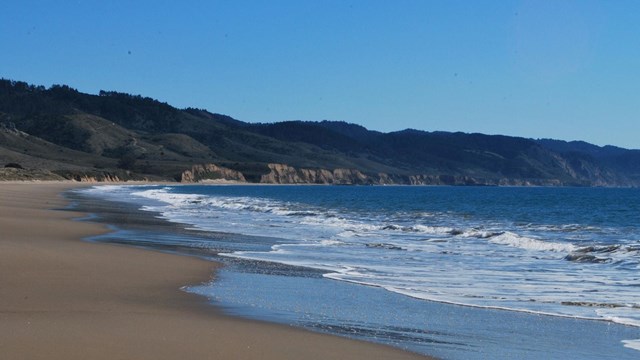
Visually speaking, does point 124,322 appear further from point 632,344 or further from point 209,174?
point 209,174

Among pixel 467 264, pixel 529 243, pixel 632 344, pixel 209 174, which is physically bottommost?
pixel 632 344

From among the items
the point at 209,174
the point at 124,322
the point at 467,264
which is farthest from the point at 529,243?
the point at 209,174

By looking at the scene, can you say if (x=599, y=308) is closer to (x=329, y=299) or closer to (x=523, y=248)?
(x=329, y=299)

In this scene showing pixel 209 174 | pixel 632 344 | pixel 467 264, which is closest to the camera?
pixel 632 344

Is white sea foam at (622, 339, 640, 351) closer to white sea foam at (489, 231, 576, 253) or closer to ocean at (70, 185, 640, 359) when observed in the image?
ocean at (70, 185, 640, 359)

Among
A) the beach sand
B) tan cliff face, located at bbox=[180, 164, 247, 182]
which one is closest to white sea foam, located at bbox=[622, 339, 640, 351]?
the beach sand

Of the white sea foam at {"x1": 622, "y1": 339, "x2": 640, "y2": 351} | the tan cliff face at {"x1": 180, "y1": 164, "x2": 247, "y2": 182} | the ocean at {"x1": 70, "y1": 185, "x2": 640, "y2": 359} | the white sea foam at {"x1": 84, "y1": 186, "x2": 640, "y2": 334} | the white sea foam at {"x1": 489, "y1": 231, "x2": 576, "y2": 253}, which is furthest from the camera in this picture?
the tan cliff face at {"x1": 180, "y1": 164, "x2": 247, "y2": 182}

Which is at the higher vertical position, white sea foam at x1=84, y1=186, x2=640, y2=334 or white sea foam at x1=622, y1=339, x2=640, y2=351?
white sea foam at x1=84, y1=186, x2=640, y2=334

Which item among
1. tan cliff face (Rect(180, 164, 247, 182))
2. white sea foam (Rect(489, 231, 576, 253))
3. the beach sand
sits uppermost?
tan cliff face (Rect(180, 164, 247, 182))

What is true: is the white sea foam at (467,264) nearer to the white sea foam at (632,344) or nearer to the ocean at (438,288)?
the ocean at (438,288)

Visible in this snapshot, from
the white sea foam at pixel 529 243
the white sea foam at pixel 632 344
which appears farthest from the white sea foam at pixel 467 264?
the white sea foam at pixel 632 344

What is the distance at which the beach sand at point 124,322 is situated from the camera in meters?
7.68

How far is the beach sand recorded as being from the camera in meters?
7.68

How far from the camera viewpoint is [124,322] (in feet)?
29.6
